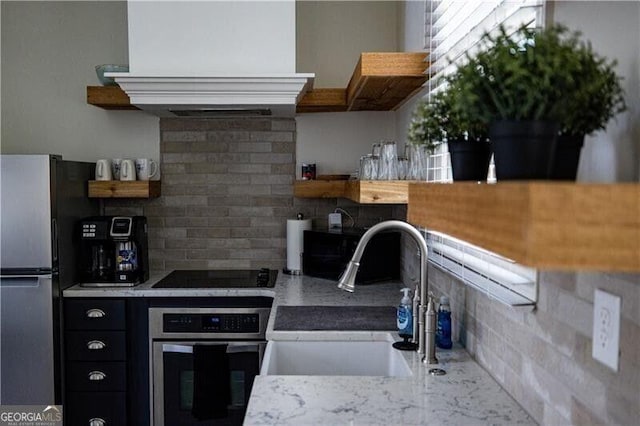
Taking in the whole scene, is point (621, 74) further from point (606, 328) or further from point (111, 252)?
point (111, 252)

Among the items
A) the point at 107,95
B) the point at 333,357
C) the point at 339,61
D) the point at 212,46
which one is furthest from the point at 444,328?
the point at 107,95

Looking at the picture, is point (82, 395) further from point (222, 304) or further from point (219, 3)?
point (219, 3)

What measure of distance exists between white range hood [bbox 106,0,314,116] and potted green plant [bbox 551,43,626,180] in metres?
2.02

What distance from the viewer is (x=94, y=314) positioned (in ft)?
9.76

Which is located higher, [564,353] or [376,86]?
[376,86]

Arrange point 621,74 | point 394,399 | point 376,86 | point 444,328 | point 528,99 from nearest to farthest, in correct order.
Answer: point 528,99
point 621,74
point 394,399
point 444,328
point 376,86

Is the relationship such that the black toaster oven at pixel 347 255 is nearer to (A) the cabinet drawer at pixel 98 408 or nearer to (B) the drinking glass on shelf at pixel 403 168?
(B) the drinking glass on shelf at pixel 403 168

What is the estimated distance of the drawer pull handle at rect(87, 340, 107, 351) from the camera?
9.73 feet

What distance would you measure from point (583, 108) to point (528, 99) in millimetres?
96

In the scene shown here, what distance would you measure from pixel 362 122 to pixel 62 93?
5.90 ft

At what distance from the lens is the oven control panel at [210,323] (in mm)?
2961

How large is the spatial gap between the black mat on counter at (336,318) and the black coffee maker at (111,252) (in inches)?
40.0

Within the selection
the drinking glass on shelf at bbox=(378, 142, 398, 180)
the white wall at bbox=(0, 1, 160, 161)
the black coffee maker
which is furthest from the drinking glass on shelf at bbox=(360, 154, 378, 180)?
the white wall at bbox=(0, 1, 160, 161)

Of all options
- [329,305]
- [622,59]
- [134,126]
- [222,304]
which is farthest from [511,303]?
[134,126]
